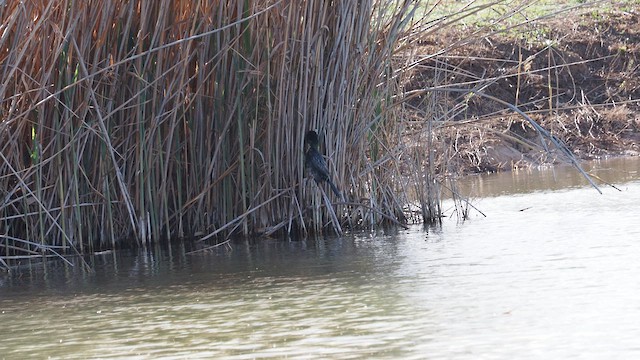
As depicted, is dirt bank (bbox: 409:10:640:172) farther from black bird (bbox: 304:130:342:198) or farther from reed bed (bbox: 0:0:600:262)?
black bird (bbox: 304:130:342:198)

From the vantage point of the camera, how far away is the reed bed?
277 inches

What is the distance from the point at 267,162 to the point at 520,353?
3806mm

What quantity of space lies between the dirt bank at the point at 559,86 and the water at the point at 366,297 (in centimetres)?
489

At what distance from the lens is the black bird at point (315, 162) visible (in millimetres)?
7156

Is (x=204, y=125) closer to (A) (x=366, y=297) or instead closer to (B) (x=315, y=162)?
(B) (x=315, y=162)

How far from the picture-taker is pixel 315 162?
7.18 metres

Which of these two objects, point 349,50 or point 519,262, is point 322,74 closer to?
point 349,50

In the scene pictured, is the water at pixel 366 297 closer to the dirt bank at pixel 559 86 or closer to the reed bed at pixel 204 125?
the reed bed at pixel 204 125

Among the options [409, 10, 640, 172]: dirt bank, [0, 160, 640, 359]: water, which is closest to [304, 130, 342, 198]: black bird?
[0, 160, 640, 359]: water

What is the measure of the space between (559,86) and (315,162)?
25.0ft

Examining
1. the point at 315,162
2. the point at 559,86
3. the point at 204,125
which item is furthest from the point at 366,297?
the point at 559,86

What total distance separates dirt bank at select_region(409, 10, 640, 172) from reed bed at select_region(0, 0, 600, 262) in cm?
454

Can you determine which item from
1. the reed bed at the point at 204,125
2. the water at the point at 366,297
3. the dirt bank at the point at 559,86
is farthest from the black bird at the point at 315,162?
the dirt bank at the point at 559,86

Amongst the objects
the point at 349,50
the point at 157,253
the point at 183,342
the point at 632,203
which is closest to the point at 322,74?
the point at 349,50
